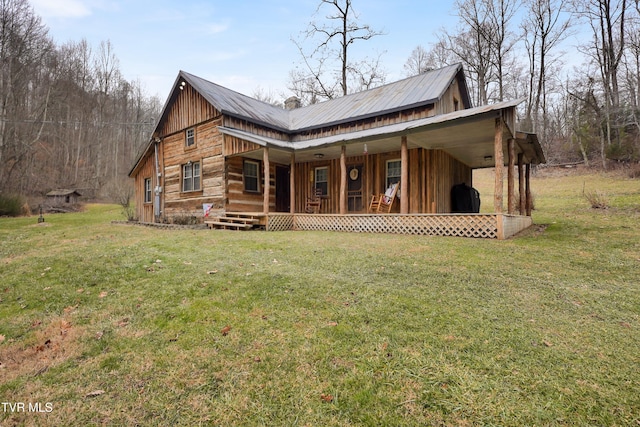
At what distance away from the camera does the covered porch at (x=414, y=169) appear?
26.3 feet

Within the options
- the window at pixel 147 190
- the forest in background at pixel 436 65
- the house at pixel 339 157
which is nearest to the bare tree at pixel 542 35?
the forest in background at pixel 436 65

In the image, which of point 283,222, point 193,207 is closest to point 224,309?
point 283,222

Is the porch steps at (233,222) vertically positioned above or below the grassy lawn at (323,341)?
above

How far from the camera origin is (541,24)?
23656 millimetres

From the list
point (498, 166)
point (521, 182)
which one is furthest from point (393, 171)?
point (521, 182)

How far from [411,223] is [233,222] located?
6.86 metres

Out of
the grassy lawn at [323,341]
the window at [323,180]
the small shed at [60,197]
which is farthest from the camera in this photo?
the small shed at [60,197]

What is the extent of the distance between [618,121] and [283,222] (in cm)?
2734

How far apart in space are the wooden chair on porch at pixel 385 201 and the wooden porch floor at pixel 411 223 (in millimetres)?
1476

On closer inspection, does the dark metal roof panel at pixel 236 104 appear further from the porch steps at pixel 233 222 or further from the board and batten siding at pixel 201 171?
the porch steps at pixel 233 222

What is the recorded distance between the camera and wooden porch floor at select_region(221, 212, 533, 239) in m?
7.77

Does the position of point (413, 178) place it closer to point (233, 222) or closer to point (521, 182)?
point (521, 182)

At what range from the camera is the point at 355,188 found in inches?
502

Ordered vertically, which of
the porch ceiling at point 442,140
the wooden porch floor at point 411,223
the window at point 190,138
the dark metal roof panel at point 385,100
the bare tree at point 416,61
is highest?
the bare tree at point 416,61
